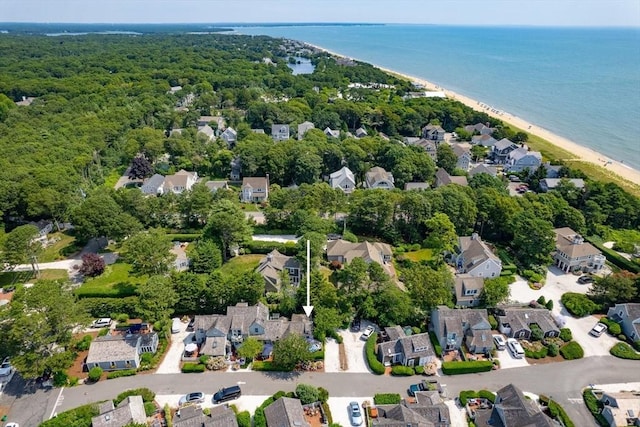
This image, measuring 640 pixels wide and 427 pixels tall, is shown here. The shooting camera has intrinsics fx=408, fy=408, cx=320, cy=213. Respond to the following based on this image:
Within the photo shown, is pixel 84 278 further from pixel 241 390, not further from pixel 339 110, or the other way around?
pixel 339 110

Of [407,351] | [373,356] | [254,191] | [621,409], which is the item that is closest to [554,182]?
[621,409]

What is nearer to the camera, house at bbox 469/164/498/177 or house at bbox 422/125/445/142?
house at bbox 469/164/498/177

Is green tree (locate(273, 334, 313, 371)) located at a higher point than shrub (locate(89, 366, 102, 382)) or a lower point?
Answer: higher

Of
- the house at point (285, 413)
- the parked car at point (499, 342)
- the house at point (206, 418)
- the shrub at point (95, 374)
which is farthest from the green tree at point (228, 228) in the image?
the parked car at point (499, 342)

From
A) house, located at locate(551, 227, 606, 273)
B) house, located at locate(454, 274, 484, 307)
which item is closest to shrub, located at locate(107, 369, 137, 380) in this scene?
house, located at locate(454, 274, 484, 307)

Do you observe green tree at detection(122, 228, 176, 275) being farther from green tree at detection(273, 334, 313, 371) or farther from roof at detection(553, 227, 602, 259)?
roof at detection(553, 227, 602, 259)

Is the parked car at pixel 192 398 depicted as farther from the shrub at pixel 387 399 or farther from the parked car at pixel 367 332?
the parked car at pixel 367 332

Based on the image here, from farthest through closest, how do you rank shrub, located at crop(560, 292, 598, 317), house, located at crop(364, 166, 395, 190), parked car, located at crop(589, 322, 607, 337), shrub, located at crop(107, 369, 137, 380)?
house, located at crop(364, 166, 395, 190) < shrub, located at crop(560, 292, 598, 317) < parked car, located at crop(589, 322, 607, 337) < shrub, located at crop(107, 369, 137, 380)

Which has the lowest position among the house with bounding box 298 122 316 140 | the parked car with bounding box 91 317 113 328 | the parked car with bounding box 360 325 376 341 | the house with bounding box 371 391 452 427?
the parked car with bounding box 360 325 376 341

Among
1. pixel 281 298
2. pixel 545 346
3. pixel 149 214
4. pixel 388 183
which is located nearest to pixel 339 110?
pixel 388 183
